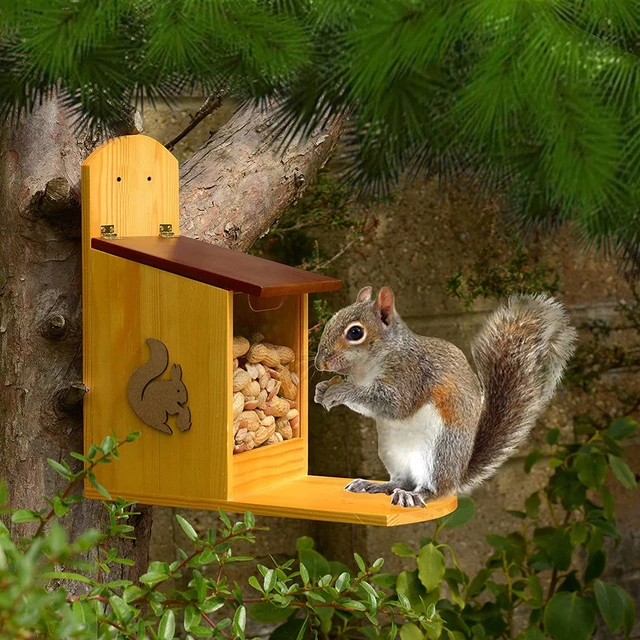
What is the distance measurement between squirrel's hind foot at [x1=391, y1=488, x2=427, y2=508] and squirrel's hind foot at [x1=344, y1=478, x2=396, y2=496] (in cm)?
3

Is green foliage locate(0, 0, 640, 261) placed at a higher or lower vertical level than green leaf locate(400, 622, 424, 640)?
higher

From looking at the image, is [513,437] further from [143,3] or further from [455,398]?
[143,3]

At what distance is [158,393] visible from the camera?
1.20 meters

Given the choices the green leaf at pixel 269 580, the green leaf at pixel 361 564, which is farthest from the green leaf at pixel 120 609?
the green leaf at pixel 361 564

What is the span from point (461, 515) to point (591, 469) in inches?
14.6

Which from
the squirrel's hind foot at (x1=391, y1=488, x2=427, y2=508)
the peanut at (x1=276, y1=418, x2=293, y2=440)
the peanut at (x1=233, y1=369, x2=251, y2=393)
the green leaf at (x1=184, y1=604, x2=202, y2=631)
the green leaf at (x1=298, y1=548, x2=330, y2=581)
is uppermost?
the peanut at (x1=233, y1=369, x2=251, y2=393)

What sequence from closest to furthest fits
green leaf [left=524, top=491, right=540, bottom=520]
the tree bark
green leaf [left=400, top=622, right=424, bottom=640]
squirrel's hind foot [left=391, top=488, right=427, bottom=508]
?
squirrel's hind foot [left=391, top=488, right=427, bottom=508] < the tree bark < green leaf [left=400, top=622, right=424, bottom=640] < green leaf [left=524, top=491, right=540, bottom=520]

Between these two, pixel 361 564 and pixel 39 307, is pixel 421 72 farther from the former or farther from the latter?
pixel 39 307

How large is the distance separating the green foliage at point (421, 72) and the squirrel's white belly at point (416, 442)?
0.40 m

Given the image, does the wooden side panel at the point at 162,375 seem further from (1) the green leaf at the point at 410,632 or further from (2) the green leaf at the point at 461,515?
(2) the green leaf at the point at 461,515

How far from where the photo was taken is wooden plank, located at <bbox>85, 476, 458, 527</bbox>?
110 centimetres

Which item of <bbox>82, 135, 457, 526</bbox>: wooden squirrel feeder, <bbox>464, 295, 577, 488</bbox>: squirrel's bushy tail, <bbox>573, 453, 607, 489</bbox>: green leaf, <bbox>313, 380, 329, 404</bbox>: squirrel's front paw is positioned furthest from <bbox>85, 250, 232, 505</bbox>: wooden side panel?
<bbox>573, 453, 607, 489</bbox>: green leaf

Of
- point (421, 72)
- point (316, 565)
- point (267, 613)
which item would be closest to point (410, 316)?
point (316, 565)

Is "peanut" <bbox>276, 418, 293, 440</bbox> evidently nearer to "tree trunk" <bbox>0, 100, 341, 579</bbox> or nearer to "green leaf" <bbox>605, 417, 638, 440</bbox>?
"tree trunk" <bbox>0, 100, 341, 579</bbox>
